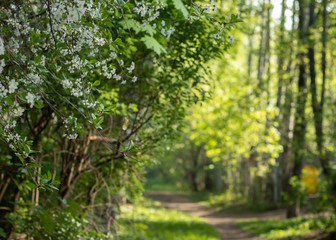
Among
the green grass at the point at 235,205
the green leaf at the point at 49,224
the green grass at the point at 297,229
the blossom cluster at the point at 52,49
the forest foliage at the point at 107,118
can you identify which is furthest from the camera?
the green grass at the point at 235,205

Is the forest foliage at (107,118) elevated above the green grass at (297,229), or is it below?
above

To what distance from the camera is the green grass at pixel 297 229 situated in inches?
409

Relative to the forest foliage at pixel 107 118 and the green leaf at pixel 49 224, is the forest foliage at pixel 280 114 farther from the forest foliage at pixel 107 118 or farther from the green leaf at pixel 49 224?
the green leaf at pixel 49 224

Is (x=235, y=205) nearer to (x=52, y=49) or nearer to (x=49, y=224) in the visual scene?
(x=49, y=224)

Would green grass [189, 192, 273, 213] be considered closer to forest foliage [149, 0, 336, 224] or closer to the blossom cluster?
forest foliage [149, 0, 336, 224]

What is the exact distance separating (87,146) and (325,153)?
819cm

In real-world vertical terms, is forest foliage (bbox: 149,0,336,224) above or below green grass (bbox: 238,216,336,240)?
above

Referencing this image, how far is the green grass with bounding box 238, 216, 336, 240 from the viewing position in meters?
10.4

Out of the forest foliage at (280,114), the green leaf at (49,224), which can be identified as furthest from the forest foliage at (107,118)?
the forest foliage at (280,114)

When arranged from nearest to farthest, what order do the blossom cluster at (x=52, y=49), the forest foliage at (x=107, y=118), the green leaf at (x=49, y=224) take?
1. the blossom cluster at (x=52, y=49)
2. the forest foliage at (x=107, y=118)
3. the green leaf at (x=49, y=224)

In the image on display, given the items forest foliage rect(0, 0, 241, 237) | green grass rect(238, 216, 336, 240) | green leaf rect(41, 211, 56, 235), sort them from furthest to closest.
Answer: green grass rect(238, 216, 336, 240) < green leaf rect(41, 211, 56, 235) < forest foliage rect(0, 0, 241, 237)

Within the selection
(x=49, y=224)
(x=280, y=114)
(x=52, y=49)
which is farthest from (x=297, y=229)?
(x=52, y=49)

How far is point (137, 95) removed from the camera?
15.9ft

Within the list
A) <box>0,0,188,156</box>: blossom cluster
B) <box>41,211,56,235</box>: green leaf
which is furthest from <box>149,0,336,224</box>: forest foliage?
<box>0,0,188,156</box>: blossom cluster
